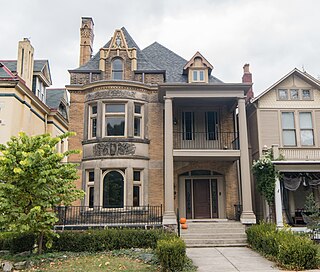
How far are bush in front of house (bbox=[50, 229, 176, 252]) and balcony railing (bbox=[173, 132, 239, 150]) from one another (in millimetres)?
6740

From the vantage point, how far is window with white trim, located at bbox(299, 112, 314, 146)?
695 inches

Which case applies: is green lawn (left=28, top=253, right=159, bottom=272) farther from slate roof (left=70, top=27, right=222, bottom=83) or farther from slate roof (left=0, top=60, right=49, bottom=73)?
slate roof (left=0, top=60, right=49, bottom=73)

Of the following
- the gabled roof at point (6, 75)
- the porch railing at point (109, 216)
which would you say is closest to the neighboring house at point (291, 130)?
Answer: the porch railing at point (109, 216)

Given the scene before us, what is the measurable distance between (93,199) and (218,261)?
7.83 metres

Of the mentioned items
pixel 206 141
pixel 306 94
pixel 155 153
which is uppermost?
pixel 306 94

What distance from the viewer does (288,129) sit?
1784 cm

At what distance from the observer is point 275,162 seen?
Answer: 16281mm

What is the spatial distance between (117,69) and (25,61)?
6262mm

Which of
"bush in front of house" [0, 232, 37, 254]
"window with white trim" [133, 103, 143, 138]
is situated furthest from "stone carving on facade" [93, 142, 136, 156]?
"bush in front of house" [0, 232, 37, 254]

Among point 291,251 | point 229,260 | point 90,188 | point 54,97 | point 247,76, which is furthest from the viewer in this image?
point 54,97

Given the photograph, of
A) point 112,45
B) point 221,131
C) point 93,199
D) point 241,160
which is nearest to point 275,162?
point 241,160

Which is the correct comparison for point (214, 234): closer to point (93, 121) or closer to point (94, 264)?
point (94, 264)

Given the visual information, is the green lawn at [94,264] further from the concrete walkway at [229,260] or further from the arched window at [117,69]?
the arched window at [117,69]

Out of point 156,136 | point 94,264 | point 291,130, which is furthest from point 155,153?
point 94,264
